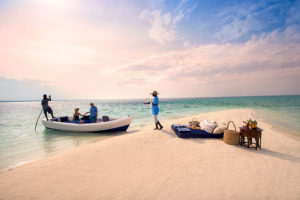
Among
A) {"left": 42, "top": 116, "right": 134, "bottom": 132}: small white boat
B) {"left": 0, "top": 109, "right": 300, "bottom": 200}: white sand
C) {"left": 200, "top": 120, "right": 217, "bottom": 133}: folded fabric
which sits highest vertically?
{"left": 200, "top": 120, "right": 217, "bottom": 133}: folded fabric

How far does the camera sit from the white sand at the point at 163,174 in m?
3.58

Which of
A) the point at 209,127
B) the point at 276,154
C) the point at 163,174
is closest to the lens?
the point at 163,174

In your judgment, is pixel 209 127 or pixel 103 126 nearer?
pixel 209 127

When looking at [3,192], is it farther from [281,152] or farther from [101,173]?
[281,152]

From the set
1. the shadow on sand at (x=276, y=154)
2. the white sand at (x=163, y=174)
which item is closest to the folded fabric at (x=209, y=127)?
the white sand at (x=163, y=174)

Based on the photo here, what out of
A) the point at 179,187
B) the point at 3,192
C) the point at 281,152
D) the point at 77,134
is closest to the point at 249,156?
the point at 281,152

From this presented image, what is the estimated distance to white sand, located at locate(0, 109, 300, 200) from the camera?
3.58 m

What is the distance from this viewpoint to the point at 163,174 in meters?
4.40

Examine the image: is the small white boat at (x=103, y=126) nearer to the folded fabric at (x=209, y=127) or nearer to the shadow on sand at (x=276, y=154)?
the folded fabric at (x=209, y=127)

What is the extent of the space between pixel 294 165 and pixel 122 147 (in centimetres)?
686

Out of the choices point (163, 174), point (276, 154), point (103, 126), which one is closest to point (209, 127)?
point (276, 154)

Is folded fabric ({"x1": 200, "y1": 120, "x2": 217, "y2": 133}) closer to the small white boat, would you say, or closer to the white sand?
the white sand

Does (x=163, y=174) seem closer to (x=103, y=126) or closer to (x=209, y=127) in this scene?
(x=209, y=127)

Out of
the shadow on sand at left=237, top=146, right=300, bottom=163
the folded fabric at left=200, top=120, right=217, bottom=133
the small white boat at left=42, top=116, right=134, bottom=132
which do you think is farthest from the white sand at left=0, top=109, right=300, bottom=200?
the small white boat at left=42, top=116, right=134, bottom=132
